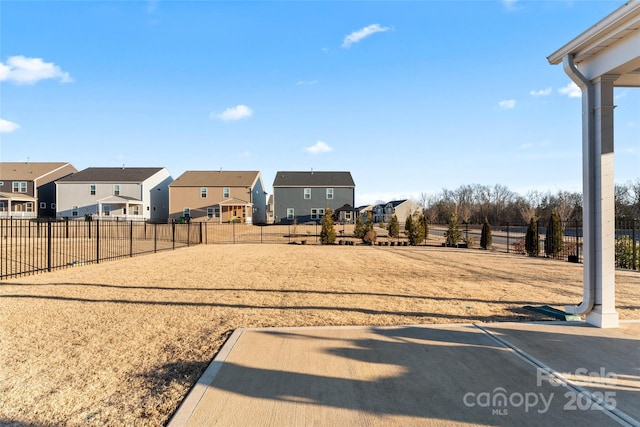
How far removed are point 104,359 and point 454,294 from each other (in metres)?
6.35

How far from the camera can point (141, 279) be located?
9.27 m

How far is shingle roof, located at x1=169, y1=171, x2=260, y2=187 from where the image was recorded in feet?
139

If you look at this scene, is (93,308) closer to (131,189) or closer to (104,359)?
(104,359)

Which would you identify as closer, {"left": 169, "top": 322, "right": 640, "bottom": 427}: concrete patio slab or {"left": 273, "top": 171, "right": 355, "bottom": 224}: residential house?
{"left": 169, "top": 322, "right": 640, "bottom": 427}: concrete patio slab

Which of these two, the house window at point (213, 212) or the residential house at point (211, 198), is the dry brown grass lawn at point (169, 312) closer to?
the residential house at point (211, 198)

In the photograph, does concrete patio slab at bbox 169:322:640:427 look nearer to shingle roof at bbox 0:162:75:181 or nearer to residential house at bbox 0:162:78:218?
residential house at bbox 0:162:78:218

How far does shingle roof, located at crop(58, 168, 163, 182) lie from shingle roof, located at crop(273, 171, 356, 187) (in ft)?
53.6

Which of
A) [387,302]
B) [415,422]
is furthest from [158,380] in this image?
[387,302]

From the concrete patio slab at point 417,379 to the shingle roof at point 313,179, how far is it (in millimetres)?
39023

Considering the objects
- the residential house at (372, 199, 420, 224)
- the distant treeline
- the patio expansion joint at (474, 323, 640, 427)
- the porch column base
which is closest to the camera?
the patio expansion joint at (474, 323, 640, 427)

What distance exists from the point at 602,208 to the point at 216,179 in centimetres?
4221

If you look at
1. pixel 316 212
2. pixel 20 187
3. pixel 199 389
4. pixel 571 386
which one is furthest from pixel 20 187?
pixel 571 386

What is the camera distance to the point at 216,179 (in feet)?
142

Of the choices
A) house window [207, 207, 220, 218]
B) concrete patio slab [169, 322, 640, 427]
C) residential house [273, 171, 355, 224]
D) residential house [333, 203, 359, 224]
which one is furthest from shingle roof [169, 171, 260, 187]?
concrete patio slab [169, 322, 640, 427]
